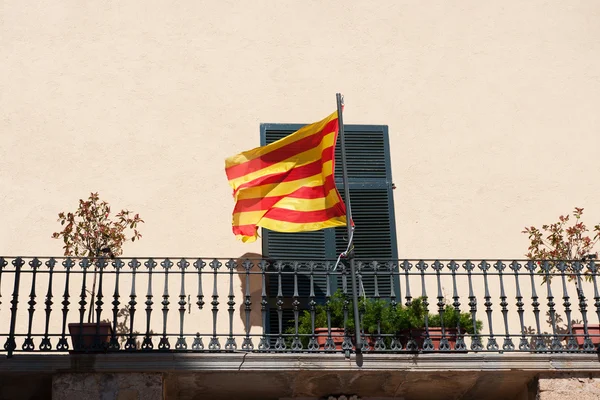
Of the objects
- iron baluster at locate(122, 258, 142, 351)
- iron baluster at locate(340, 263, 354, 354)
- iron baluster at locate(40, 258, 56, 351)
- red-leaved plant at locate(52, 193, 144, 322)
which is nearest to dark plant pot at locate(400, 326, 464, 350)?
iron baluster at locate(340, 263, 354, 354)

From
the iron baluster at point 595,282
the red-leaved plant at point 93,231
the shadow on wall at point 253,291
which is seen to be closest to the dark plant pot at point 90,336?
the red-leaved plant at point 93,231

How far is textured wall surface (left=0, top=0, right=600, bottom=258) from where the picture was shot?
10.2 metres

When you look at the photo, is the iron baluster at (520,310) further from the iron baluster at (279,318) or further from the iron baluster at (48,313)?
the iron baluster at (48,313)

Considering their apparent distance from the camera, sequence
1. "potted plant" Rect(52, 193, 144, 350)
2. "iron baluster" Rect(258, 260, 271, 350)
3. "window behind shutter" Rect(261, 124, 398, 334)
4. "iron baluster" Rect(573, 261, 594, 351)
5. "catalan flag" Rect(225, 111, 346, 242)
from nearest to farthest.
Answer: "iron baluster" Rect(258, 260, 271, 350)
"iron baluster" Rect(573, 261, 594, 351)
"catalan flag" Rect(225, 111, 346, 242)
"potted plant" Rect(52, 193, 144, 350)
"window behind shutter" Rect(261, 124, 398, 334)

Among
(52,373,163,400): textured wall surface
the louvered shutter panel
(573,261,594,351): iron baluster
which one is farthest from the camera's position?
the louvered shutter panel

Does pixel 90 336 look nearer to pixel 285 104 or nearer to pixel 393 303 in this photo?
pixel 393 303

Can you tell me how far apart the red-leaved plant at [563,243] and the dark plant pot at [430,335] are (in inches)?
52.1

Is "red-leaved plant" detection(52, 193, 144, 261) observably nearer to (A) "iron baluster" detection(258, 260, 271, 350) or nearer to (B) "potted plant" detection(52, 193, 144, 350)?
(B) "potted plant" detection(52, 193, 144, 350)

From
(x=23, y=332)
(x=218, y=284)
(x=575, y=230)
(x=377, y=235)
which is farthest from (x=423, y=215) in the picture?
(x=23, y=332)

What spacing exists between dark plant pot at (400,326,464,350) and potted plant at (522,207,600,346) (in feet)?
3.39

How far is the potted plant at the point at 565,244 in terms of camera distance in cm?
973

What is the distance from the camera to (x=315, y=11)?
11.2 m

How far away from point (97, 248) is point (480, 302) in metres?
3.44

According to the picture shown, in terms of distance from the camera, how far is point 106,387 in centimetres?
851
